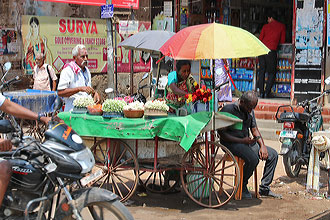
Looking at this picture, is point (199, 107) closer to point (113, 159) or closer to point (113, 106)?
point (113, 106)

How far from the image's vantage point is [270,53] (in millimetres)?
12805

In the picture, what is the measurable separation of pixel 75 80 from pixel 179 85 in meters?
1.47

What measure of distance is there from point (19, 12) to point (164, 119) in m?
7.45

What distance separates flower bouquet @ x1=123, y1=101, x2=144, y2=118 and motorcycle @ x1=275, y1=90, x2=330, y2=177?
2279 mm

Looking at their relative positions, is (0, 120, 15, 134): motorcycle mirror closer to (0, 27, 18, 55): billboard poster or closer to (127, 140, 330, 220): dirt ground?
(127, 140, 330, 220): dirt ground

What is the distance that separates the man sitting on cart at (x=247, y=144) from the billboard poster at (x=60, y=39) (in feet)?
22.7

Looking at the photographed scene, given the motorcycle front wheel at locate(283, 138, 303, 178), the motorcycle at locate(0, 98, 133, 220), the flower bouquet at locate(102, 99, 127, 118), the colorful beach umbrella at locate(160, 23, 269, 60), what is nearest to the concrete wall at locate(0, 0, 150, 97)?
the flower bouquet at locate(102, 99, 127, 118)

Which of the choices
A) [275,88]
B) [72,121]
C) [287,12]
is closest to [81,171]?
[72,121]

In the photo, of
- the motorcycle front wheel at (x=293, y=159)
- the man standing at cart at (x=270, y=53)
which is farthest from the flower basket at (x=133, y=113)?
the man standing at cart at (x=270, y=53)

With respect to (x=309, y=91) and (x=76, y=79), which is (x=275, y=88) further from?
(x=76, y=79)

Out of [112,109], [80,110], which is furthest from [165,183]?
[80,110]

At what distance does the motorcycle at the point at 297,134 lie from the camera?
7586 mm

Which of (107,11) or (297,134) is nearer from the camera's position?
(297,134)

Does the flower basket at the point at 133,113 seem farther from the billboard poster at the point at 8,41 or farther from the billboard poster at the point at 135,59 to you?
the billboard poster at the point at 135,59
